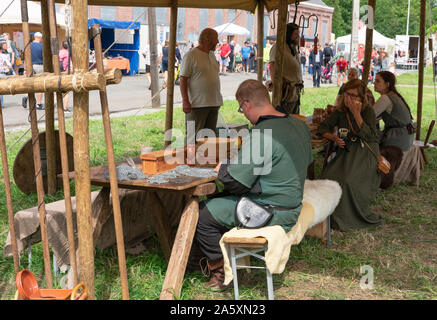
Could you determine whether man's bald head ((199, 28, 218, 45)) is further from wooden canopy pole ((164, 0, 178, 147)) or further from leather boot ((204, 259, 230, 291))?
leather boot ((204, 259, 230, 291))

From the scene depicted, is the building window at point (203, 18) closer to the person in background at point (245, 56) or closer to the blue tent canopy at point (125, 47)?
the person in background at point (245, 56)

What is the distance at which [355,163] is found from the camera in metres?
4.82

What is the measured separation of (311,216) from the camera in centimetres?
357

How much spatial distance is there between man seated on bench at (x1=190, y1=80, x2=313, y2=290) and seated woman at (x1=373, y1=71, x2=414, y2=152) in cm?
268

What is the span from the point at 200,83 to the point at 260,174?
311cm

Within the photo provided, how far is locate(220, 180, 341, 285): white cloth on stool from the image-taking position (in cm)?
305

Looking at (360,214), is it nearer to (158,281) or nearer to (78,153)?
(158,281)

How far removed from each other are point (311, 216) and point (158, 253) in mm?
1200

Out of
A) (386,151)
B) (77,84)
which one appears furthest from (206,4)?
(77,84)

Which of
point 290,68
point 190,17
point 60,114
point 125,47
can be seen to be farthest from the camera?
point 190,17

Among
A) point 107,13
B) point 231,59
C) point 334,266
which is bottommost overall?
point 334,266

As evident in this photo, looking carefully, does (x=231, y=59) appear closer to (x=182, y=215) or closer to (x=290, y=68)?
(x=290, y=68)

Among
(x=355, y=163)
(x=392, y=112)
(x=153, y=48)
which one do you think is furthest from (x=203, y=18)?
(x=355, y=163)

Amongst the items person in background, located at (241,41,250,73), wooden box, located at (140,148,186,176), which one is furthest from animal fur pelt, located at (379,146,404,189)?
person in background, located at (241,41,250,73)
